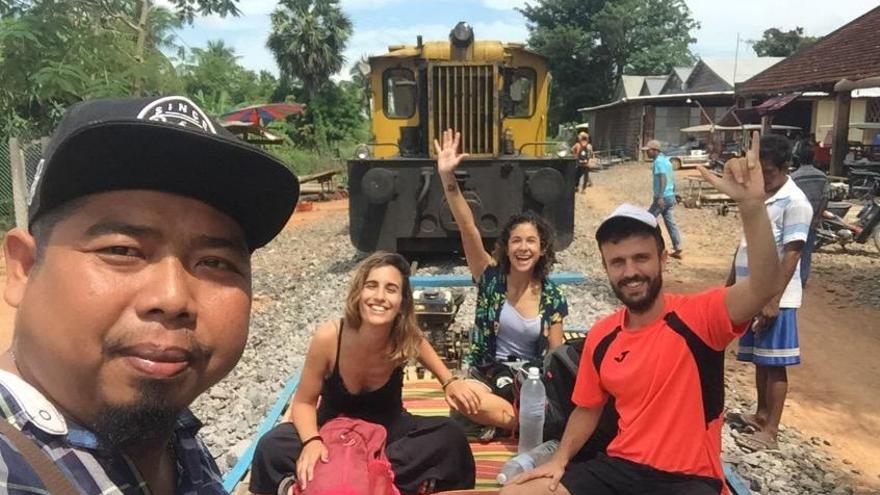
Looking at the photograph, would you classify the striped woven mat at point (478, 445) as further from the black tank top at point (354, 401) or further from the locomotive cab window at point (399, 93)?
the locomotive cab window at point (399, 93)

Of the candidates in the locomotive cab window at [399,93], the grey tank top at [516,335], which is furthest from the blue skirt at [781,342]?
the locomotive cab window at [399,93]

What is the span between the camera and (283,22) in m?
38.3

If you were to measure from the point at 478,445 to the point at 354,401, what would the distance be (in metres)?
1.01

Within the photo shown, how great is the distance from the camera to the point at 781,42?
190 ft

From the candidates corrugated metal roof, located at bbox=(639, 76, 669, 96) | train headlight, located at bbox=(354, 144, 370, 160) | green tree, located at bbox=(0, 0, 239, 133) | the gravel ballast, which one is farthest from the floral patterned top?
corrugated metal roof, located at bbox=(639, 76, 669, 96)

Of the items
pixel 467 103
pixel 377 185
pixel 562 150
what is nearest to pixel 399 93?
pixel 467 103

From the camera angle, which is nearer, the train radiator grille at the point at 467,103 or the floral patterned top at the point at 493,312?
the floral patterned top at the point at 493,312

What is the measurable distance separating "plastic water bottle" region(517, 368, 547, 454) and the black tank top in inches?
26.3

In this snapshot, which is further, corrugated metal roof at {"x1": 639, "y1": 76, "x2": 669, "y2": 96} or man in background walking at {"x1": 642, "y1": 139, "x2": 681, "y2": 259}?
corrugated metal roof at {"x1": 639, "y1": 76, "x2": 669, "y2": 96}

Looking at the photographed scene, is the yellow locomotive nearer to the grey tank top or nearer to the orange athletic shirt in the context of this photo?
the grey tank top

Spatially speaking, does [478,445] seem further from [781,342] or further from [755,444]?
[781,342]

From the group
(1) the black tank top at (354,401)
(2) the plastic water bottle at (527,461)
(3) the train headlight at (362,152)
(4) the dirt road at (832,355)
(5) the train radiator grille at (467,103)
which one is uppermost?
(5) the train radiator grille at (467,103)

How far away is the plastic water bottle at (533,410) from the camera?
3277mm

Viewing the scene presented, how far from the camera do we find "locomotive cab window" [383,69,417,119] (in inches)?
364
